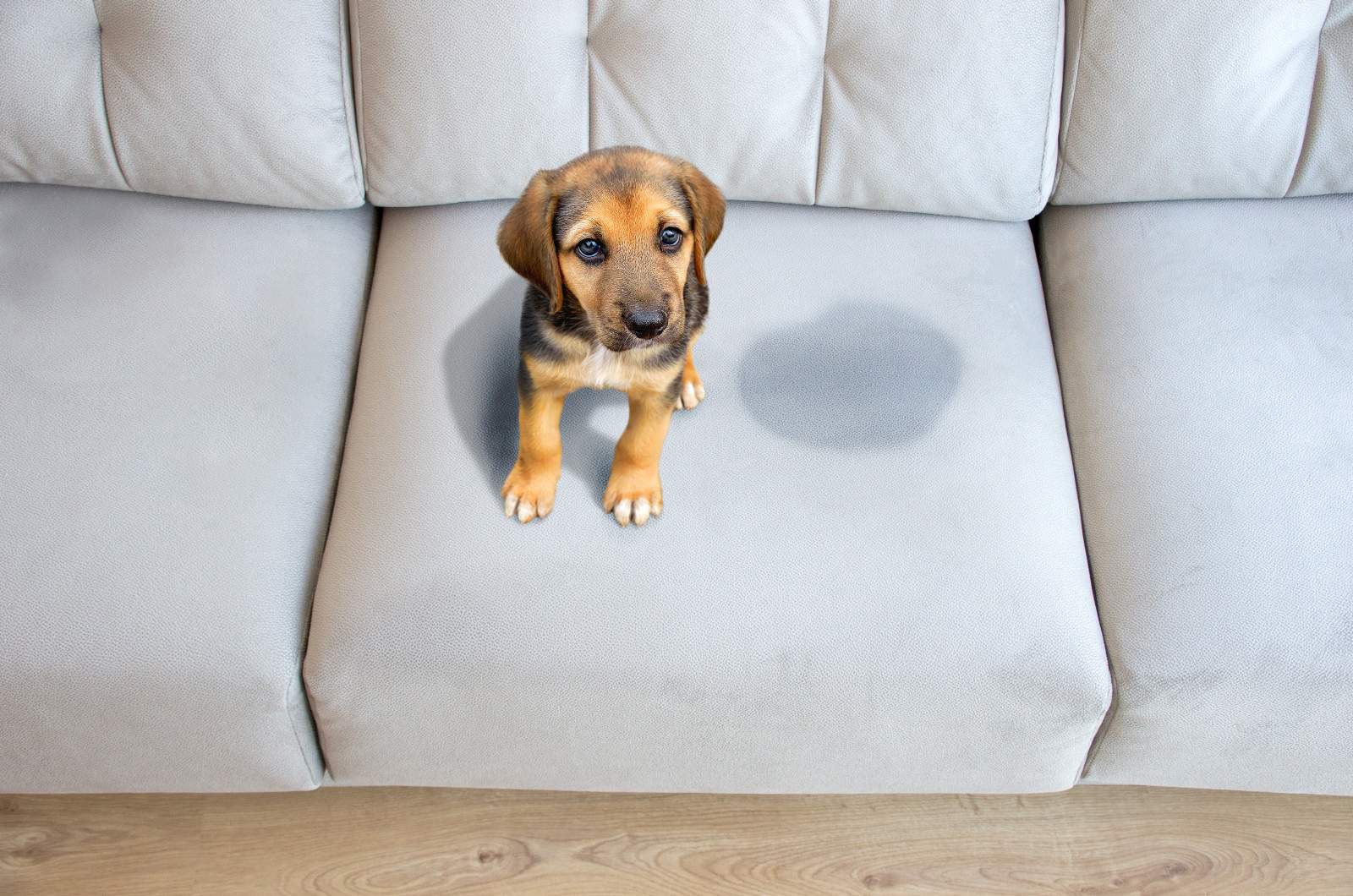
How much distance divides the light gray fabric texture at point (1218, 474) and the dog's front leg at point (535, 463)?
935mm

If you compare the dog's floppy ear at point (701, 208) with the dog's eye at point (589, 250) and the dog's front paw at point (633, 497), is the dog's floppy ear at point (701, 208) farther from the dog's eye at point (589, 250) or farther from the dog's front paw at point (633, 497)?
the dog's front paw at point (633, 497)

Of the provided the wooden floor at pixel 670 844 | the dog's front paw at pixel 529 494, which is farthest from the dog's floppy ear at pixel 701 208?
the wooden floor at pixel 670 844

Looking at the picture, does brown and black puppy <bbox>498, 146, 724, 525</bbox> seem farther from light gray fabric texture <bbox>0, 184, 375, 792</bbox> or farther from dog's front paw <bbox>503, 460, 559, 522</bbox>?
light gray fabric texture <bbox>0, 184, 375, 792</bbox>

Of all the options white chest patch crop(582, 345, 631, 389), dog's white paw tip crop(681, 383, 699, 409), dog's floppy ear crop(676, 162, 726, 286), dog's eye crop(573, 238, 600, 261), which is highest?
dog's floppy ear crop(676, 162, 726, 286)

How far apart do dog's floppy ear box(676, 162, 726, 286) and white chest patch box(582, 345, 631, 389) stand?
7.4 inches

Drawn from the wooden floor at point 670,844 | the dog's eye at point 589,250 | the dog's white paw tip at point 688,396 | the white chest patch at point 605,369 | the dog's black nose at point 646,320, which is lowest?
the wooden floor at point 670,844

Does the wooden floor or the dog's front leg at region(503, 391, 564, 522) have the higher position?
the dog's front leg at region(503, 391, 564, 522)

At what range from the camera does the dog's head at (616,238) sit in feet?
4.96

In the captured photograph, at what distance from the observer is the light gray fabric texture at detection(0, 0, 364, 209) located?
196cm

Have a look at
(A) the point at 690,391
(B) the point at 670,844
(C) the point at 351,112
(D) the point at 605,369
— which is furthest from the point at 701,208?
(B) the point at 670,844

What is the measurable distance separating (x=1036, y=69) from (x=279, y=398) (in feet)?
5.06

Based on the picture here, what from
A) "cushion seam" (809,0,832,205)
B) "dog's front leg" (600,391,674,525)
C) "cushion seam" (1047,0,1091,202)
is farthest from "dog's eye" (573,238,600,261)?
"cushion seam" (1047,0,1091,202)

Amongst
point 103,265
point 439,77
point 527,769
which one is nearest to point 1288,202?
point 439,77

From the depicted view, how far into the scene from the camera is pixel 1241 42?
1.98 m
